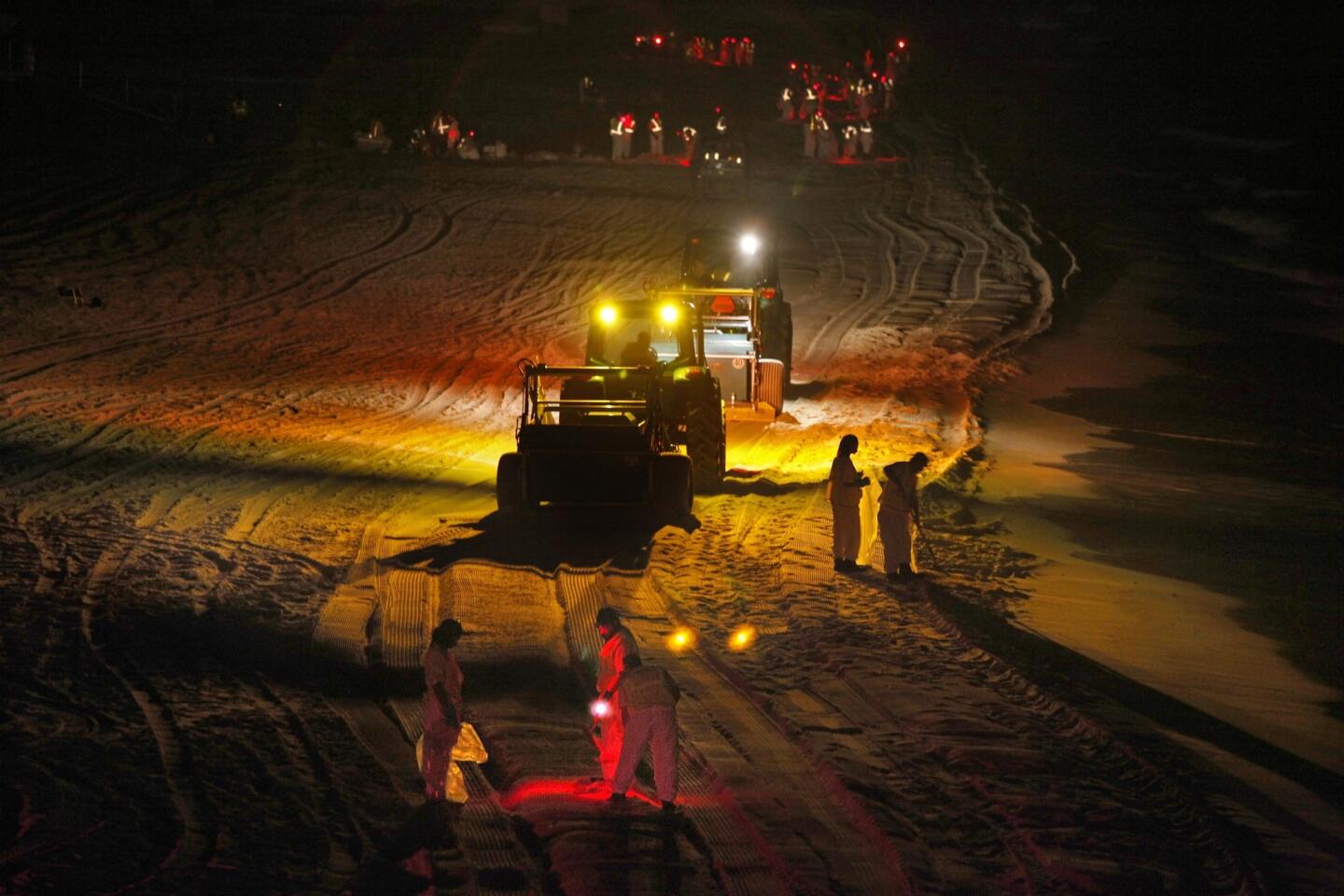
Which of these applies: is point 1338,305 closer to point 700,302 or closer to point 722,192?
point 722,192

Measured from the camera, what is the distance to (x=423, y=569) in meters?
12.0

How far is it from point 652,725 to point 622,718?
0.21 metres

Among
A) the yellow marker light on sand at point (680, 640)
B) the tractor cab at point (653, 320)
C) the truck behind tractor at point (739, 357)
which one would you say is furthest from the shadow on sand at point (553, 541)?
the truck behind tractor at point (739, 357)

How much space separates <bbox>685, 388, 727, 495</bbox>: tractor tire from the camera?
1532 cm

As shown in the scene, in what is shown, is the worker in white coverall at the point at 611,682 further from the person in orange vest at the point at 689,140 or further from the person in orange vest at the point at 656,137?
the person in orange vest at the point at 656,137

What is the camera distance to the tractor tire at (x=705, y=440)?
603 inches

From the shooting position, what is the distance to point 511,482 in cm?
1345

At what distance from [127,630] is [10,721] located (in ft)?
5.87

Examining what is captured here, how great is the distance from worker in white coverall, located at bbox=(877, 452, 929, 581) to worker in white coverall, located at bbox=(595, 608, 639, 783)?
15.6 ft

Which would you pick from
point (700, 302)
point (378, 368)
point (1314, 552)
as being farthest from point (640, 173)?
point (1314, 552)

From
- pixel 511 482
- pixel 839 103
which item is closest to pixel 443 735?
pixel 511 482

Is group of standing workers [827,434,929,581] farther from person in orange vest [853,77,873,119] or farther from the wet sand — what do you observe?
person in orange vest [853,77,873,119]

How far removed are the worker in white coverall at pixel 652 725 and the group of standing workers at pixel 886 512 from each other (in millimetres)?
4923

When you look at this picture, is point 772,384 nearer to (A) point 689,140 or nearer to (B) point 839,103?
(A) point 689,140
